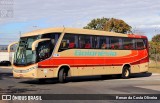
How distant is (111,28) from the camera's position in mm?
76938

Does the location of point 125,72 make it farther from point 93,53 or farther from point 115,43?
point 93,53

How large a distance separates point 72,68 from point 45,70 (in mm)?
2317

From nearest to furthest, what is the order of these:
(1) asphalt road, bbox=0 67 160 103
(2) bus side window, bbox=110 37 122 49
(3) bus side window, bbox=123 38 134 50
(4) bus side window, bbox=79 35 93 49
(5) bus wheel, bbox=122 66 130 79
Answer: (1) asphalt road, bbox=0 67 160 103, (4) bus side window, bbox=79 35 93 49, (2) bus side window, bbox=110 37 122 49, (5) bus wheel, bbox=122 66 130 79, (3) bus side window, bbox=123 38 134 50

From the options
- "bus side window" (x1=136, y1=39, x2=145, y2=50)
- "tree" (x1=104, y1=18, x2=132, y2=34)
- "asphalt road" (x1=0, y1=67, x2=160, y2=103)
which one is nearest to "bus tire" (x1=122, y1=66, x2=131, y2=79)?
"bus side window" (x1=136, y1=39, x2=145, y2=50)

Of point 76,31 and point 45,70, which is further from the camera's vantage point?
point 76,31

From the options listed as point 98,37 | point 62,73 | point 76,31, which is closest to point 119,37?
point 98,37

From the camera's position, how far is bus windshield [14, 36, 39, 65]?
21844 mm

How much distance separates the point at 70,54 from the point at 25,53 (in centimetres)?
288

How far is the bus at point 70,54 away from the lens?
21875 mm

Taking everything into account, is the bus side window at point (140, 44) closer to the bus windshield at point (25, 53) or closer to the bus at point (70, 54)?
the bus at point (70, 54)

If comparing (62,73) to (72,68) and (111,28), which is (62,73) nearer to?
(72,68)

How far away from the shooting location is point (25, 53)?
22328 millimetres

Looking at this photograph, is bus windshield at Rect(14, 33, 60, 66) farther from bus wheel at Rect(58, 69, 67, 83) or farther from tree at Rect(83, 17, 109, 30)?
tree at Rect(83, 17, 109, 30)

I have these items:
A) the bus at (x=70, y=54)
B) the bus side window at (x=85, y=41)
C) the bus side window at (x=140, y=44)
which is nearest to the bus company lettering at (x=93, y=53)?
the bus at (x=70, y=54)
